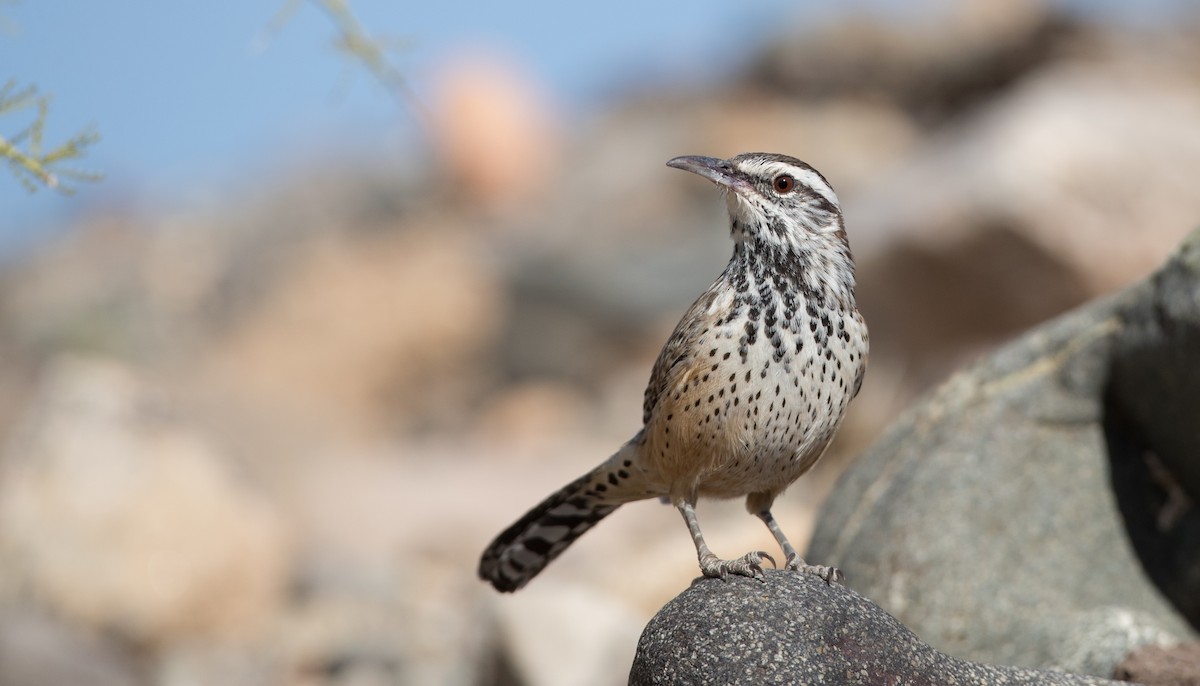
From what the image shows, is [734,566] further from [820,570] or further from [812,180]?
[812,180]

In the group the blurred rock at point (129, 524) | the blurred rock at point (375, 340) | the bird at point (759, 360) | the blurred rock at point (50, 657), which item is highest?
the blurred rock at point (375, 340)

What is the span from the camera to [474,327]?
19.2 metres

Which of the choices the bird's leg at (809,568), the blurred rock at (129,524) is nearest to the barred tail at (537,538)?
the bird's leg at (809,568)

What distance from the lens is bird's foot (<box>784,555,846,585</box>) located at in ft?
14.6

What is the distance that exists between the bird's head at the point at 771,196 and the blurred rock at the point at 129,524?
20.7ft

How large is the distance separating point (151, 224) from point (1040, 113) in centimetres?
1891

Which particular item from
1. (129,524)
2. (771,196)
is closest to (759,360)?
(771,196)

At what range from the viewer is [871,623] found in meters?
Result: 4.13

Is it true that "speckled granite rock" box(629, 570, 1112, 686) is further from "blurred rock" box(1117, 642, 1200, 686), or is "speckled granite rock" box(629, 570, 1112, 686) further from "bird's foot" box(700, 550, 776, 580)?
"blurred rock" box(1117, 642, 1200, 686)

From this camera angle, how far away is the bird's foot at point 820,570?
175 inches

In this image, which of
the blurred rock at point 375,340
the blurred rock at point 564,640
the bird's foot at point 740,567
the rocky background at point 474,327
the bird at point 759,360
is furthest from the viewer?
the blurred rock at point 375,340

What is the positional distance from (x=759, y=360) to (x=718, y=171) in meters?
0.74

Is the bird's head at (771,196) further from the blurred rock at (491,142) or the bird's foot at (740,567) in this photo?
the blurred rock at (491,142)

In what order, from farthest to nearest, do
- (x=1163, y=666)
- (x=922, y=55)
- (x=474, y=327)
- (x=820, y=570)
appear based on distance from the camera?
(x=922, y=55) → (x=474, y=327) → (x=1163, y=666) → (x=820, y=570)
